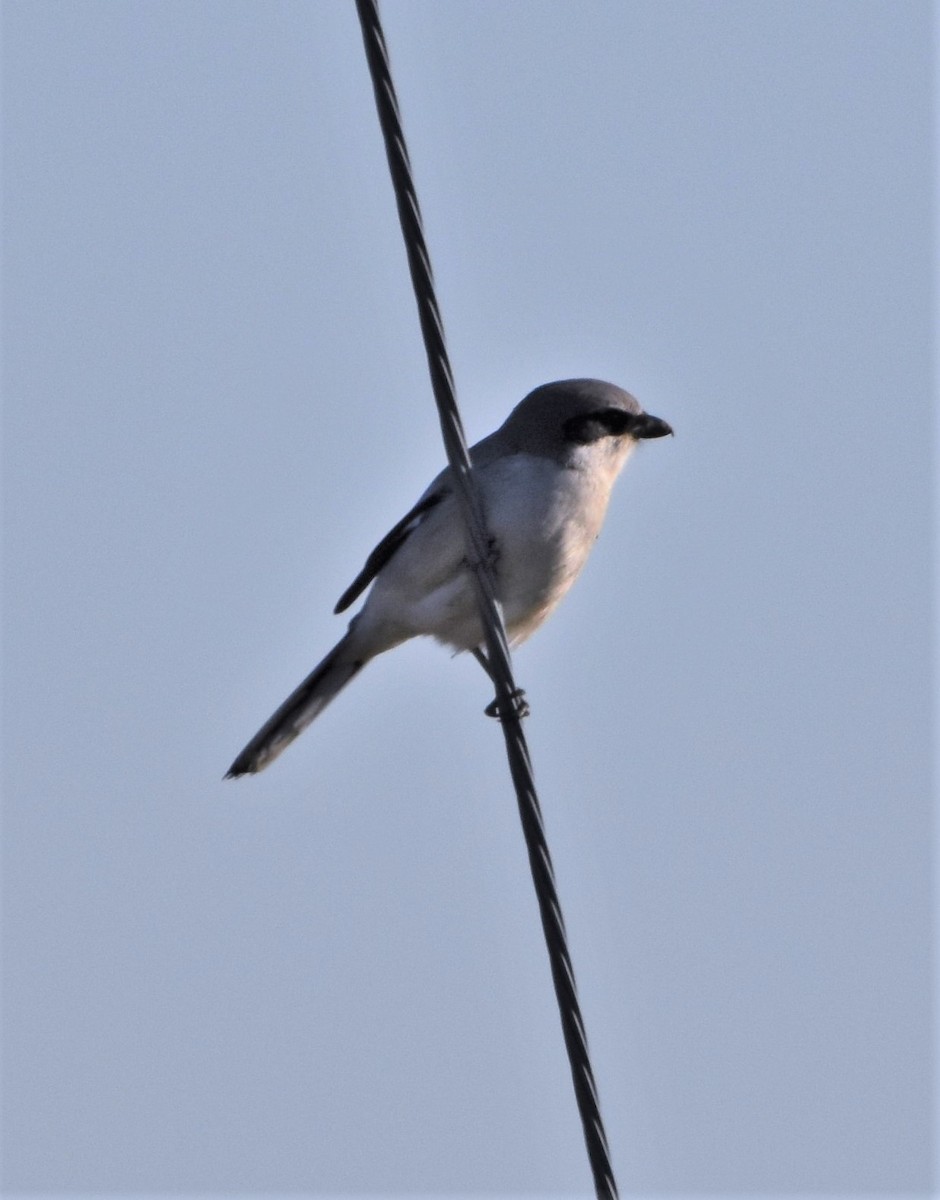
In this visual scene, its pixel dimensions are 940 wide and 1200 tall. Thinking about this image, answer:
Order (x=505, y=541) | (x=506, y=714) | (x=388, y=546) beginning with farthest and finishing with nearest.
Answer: (x=388, y=546)
(x=505, y=541)
(x=506, y=714)

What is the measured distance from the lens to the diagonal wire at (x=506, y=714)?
3570 millimetres

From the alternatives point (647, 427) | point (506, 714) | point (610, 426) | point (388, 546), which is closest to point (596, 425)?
point (610, 426)

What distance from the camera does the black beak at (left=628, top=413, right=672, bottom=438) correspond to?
6.75 m

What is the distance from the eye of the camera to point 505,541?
584cm

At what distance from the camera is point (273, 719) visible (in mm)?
6680

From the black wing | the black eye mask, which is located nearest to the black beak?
the black eye mask

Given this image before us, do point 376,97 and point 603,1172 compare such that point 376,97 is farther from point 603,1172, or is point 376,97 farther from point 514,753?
point 603,1172

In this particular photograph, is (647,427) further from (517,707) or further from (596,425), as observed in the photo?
(517,707)

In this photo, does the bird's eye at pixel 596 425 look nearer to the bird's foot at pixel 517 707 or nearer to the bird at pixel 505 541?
the bird at pixel 505 541

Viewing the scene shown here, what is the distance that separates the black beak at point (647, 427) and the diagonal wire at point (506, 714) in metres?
2.64

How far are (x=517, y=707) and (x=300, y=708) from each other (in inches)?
99.8

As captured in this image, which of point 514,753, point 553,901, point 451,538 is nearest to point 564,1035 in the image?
point 553,901

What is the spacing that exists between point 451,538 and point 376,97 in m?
2.53

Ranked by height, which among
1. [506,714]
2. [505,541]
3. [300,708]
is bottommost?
[506,714]
